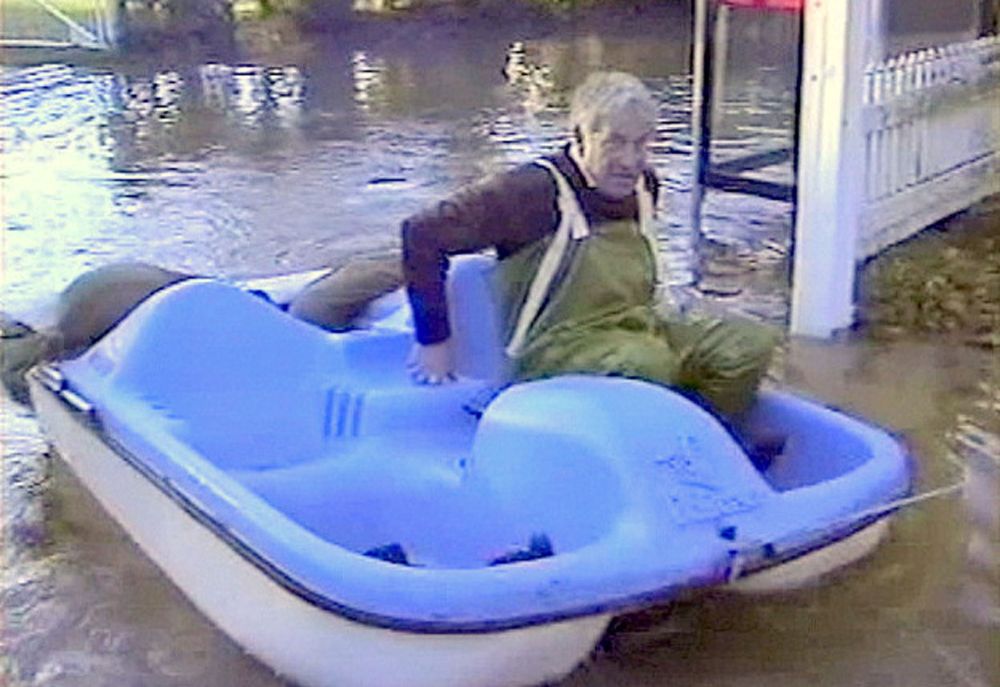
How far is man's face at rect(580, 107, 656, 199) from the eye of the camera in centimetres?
269

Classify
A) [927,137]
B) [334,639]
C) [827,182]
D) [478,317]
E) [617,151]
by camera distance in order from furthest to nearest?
1. [927,137]
2. [827,182]
3. [478,317]
4. [617,151]
5. [334,639]

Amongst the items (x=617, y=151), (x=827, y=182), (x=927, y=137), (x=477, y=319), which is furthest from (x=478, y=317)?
(x=927, y=137)

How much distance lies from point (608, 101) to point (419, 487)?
65 centimetres

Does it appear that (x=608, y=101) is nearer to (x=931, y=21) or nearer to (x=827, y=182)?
(x=827, y=182)

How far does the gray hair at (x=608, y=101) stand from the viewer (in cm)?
270

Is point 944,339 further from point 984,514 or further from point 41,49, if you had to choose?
point 41,49

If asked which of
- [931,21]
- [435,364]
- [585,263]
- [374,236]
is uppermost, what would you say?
[931,21]

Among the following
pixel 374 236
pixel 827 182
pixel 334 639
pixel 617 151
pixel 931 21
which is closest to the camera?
pixel 334 639

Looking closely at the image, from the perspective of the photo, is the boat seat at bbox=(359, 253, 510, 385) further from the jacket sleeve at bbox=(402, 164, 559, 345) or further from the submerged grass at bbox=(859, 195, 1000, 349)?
the submerged grass at bbox=(859, 195, 1000, 349)

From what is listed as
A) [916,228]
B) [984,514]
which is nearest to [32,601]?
[984,514]

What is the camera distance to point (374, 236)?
5.05 metres

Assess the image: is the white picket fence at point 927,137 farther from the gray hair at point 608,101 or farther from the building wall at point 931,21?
the gray hair at point 608,101

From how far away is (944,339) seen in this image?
3.94m

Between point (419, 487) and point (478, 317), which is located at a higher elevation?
point (478, 317)
